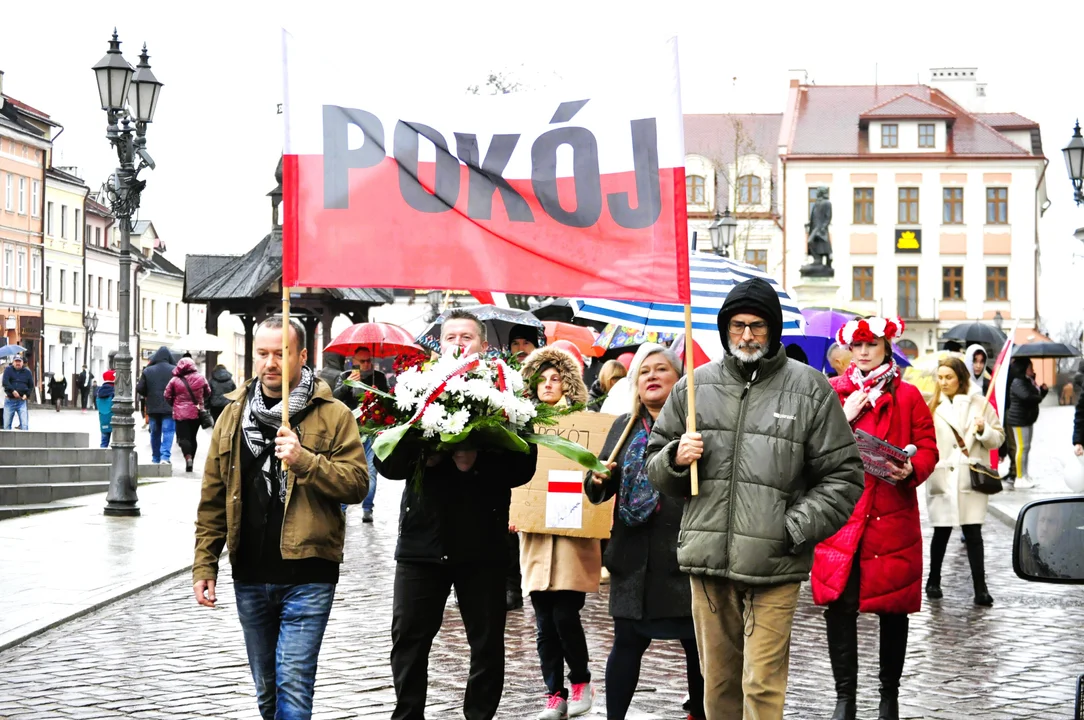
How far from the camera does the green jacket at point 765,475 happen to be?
19.1ft

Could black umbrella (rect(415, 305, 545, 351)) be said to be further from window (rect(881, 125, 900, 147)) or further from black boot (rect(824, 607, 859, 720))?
window (rect(881, 125, 900, 147))

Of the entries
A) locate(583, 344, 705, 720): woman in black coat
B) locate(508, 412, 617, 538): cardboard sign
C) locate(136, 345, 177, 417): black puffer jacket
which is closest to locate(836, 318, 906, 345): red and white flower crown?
locate(583, 344, 705, 720): woman in black coat

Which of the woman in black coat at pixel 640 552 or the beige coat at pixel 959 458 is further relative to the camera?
the beige coat at pixel 959 458

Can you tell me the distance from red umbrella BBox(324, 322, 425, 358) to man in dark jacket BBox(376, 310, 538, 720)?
12.0m

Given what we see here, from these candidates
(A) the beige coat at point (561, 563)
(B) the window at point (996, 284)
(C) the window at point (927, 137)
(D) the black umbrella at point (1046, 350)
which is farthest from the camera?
(B) the window at point (996, 284)

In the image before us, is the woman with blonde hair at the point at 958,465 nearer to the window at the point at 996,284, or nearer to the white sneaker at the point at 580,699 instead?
the white sneaker at the point at 580,699

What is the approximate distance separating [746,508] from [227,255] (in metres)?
28.0

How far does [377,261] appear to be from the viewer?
6.33 metres

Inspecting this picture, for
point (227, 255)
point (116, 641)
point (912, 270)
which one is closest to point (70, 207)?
point (912, 270)

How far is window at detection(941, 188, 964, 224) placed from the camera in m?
77.8

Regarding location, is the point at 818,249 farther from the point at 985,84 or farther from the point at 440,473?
the point at 985,84

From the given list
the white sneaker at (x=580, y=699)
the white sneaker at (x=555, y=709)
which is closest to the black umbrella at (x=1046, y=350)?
the white sneaker at (x=580, y=699)

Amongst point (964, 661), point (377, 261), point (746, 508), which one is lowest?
point (964, 661)

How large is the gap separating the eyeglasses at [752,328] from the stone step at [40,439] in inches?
643
